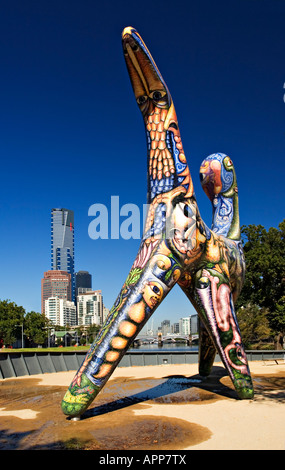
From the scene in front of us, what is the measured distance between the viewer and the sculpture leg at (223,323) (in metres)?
11.0

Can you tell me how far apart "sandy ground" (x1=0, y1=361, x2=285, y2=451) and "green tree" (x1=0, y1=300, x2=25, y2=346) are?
179 feet

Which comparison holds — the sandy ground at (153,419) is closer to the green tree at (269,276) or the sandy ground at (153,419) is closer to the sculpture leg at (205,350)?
the sculpture leg at (205,350)

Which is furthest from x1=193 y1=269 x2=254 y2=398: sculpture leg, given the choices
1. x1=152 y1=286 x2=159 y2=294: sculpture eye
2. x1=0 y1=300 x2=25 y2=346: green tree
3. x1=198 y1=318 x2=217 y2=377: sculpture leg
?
x1=0 y1=300 x2=25 y2=346: green tree

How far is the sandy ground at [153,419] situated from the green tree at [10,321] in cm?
5459

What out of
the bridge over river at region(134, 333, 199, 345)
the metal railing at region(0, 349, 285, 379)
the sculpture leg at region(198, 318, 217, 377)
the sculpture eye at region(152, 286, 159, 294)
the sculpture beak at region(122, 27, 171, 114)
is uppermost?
the sculpture beak at region(122, 27, 171, 114)

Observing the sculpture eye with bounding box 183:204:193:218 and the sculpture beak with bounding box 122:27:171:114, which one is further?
the sculpture eye with bounding box 183:204:193:218

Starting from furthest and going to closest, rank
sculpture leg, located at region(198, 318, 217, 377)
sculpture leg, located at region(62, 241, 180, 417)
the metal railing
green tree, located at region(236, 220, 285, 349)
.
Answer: green tree, located at region(236, 220, 285, 349)
the metal railing
sculpture leg, located at region(198, 318, 217, 377)
sculpture leg, located at region(62, 241, 180, 417)

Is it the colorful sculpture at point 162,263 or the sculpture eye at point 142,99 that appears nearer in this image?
the colorful sculpture at point 162,263

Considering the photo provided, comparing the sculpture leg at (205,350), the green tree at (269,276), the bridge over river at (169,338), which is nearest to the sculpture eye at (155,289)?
the sculpture leg at (205,350)

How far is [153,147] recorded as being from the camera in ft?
36.0

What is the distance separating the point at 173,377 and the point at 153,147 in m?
10.4

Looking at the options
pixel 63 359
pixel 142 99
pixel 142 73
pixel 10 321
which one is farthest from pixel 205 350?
pixel 10 321

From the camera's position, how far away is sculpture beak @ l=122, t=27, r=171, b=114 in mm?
10102

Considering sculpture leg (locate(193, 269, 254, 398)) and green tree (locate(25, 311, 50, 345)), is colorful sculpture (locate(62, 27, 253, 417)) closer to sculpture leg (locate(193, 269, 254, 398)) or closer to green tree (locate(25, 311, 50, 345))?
sculpture leg (locate(193, 269, 254, 398))
